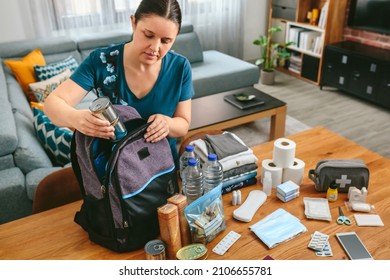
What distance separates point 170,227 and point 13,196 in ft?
3.87

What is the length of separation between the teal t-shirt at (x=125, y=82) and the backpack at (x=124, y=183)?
138mm

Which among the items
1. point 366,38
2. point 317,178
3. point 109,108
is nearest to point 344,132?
point 366,38

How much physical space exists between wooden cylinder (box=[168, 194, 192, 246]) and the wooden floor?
2399 mm

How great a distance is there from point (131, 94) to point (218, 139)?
1.26 feet

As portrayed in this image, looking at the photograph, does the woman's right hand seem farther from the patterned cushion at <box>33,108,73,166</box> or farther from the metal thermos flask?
the patterned cushion at <box>33,108,73,166</box>

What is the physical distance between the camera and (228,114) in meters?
2.91

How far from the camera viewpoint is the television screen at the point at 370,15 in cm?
377

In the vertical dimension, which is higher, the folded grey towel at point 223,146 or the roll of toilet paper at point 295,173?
the folded grey towel at point 223,146

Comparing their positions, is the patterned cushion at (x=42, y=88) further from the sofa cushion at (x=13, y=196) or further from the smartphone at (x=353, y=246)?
the smartphone at (x=353, y=246)

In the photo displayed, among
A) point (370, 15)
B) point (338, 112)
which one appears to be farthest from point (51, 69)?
point (370, 15)

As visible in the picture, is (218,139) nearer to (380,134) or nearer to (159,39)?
(159,39)

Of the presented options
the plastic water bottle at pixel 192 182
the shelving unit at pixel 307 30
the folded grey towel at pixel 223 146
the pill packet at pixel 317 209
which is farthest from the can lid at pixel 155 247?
the shelving unit at pixel 307 30

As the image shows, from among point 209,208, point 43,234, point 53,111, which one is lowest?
point 43,234

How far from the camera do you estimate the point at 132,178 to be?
1.03 meters
